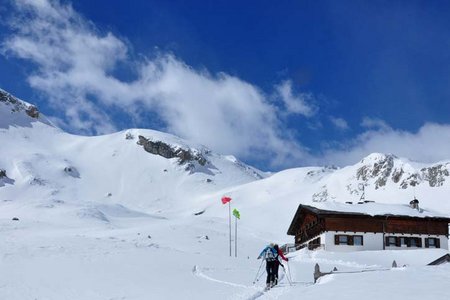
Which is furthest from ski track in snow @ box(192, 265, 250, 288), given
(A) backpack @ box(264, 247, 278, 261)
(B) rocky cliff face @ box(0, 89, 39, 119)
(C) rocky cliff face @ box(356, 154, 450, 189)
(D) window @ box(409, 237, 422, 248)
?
(B) rocky cliff face @ box(0, 89, 39, 119)

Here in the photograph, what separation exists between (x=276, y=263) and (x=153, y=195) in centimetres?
12148

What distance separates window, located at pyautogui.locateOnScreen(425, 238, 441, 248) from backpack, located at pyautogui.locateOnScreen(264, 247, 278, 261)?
29.7 metres

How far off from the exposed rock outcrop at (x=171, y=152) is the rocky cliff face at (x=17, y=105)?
1505 inches

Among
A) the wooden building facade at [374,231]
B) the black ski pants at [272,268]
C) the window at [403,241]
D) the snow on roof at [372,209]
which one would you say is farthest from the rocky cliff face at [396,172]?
the black ski pants at [272,268]

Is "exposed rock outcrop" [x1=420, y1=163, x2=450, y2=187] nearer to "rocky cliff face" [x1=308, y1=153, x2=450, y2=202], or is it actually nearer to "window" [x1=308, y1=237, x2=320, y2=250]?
"rocky cliff face" [x1=308, y1=153, x2=450, y2=202]

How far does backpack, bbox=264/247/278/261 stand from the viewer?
17.8 meters

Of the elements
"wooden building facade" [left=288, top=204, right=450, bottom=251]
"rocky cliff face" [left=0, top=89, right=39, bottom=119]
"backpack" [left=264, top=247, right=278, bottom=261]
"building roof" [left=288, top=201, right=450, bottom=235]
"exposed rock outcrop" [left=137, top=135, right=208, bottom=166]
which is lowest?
"backpack" [left=264, top=247, right=278, bottom=261]

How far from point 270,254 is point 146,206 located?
111 metres

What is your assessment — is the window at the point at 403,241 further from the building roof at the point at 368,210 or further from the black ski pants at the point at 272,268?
the black ski pants at the point at 272,268

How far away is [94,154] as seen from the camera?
165m

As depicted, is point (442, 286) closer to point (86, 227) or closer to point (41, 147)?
point (86, 227)

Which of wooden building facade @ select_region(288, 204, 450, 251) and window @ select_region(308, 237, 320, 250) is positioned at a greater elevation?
wooden building facade @ select_region(288, 204, 450, 251)

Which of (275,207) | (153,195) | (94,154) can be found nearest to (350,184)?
(275,207)

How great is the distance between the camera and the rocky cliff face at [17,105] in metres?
176
